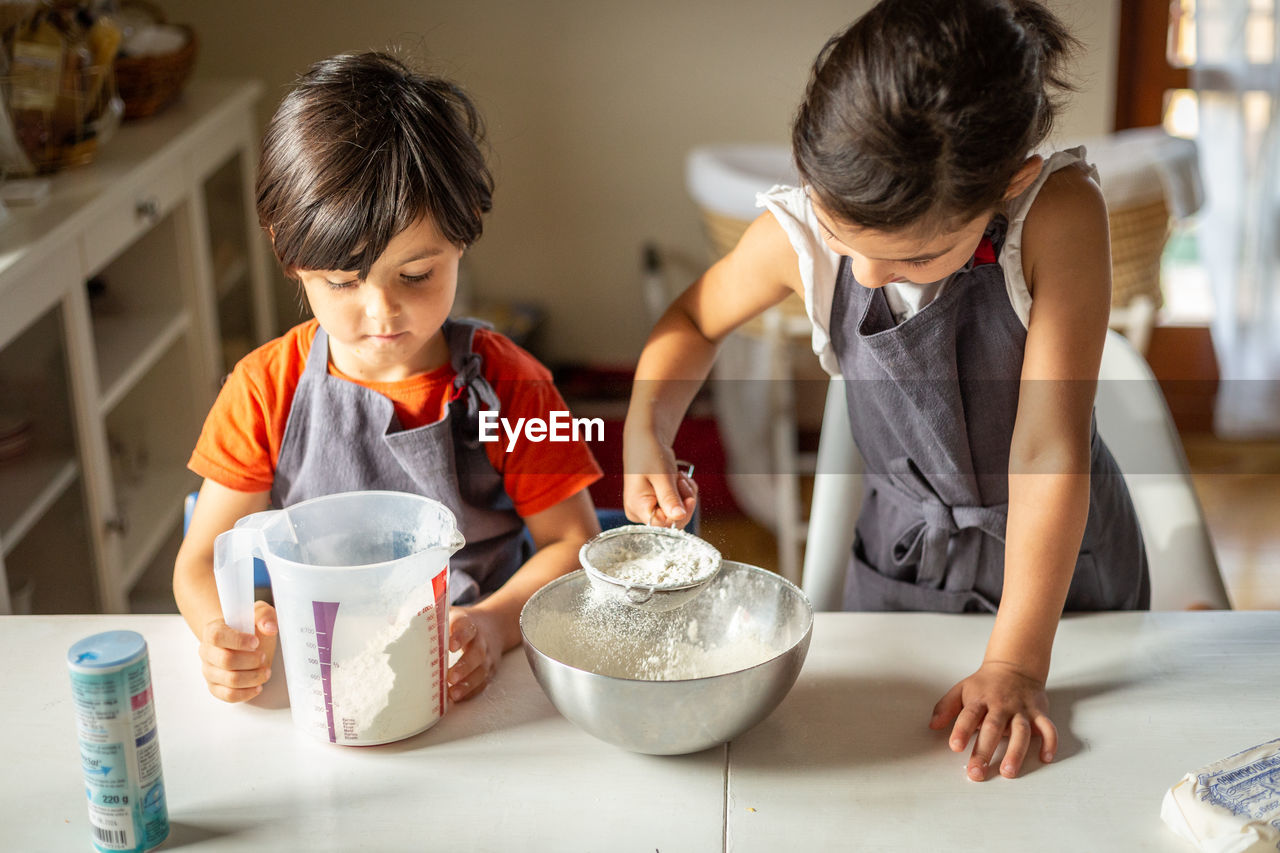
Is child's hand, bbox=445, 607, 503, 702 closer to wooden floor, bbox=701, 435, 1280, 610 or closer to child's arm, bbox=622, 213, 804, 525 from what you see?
child's arm, bbox=622, 213, 804, 525

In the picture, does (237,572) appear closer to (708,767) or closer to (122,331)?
(708,767)

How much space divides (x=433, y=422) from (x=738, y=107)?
1.91 metres

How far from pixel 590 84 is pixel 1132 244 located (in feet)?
4.13

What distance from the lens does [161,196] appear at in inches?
81.1

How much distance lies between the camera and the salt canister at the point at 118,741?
67 centimetres

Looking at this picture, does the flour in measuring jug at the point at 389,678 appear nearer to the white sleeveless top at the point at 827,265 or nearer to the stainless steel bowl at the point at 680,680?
the stainless steel bowl at the point at 680,680

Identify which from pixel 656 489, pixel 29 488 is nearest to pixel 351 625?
pixel 656 489

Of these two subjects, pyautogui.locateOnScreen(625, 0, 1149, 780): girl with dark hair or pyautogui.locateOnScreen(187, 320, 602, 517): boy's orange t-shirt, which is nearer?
pyautogui.locateOnScreen(625, 0, 1149, 780): girl with dark hair

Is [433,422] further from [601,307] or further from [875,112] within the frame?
[601,307]

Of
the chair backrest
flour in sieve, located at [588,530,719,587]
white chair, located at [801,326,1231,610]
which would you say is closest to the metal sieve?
flour in sieve, located at [588,530,719,587]

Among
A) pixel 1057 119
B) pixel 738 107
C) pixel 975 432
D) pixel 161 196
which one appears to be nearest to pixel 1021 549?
pixel 975 432

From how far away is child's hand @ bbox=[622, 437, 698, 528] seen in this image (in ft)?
2.94

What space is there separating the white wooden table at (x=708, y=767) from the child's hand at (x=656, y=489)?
0.51 ft

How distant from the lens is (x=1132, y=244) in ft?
7.16
